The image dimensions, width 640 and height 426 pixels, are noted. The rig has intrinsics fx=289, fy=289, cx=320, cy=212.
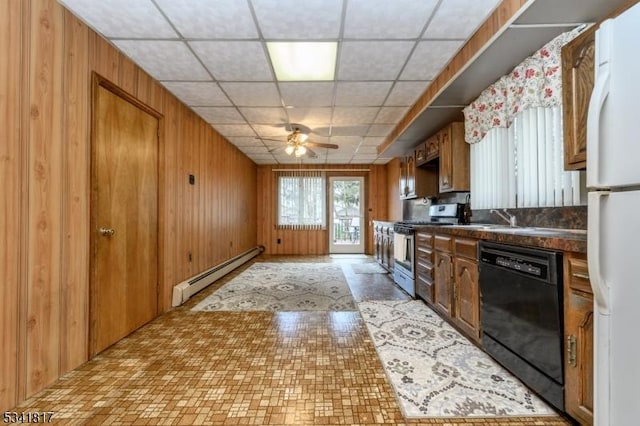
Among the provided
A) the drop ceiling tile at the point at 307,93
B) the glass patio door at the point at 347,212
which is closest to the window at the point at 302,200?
the glass patio door at the point at 347,212

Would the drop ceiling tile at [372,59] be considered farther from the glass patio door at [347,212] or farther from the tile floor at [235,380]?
the glass patio door at [347,212]

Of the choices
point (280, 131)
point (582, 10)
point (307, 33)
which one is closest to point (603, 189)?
point (582, 10)

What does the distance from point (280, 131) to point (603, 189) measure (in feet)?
13.8

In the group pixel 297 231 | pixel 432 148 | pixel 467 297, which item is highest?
pixel 432 148

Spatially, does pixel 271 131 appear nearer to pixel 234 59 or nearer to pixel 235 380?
pixel 234 59

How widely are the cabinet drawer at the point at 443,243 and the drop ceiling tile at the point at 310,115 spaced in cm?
210

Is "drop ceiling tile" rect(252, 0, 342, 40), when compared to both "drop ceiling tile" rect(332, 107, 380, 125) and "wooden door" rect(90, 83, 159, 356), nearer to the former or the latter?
"wooden door" rect(90, 83, 159, 356)

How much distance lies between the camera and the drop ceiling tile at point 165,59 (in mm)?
2344

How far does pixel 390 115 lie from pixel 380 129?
67 cm

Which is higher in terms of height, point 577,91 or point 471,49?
point 471,49

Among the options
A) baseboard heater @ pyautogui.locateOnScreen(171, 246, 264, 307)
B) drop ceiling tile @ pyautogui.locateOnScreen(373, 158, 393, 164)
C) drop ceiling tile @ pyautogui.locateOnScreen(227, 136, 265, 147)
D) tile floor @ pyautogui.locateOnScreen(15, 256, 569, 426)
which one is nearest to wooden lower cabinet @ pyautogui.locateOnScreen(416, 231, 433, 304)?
tile floor @ pyautogui.locateOnScreen(15, 256, 569, 426)

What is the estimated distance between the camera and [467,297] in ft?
7.73

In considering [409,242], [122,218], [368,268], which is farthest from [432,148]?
[122,218]

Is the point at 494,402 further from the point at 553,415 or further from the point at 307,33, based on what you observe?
the point at 307,33
